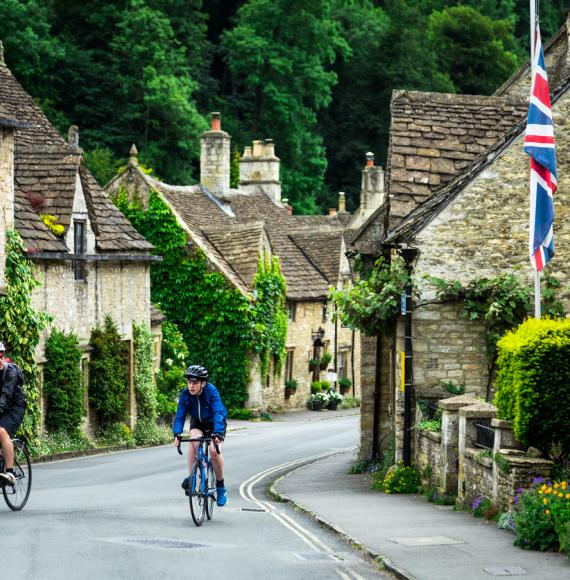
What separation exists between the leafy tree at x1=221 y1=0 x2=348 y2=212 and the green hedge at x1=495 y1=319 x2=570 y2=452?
6587 cm

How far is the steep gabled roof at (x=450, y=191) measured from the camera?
75.4 feet

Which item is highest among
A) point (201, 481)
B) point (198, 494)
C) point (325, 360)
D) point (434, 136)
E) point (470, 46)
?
point (470, 46)

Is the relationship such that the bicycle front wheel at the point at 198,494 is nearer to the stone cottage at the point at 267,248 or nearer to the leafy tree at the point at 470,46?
the stone cottage at the point at 267,248

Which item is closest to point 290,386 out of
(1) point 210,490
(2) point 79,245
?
(2) point 79,245

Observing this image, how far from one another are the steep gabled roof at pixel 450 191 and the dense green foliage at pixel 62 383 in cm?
1207

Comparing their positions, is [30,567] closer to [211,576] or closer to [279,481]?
[211,576]

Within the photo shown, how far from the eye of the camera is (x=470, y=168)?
24.7 metres

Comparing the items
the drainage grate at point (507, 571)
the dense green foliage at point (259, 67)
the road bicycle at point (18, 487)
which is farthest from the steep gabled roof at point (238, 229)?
the drainage grate at point (507, 571)

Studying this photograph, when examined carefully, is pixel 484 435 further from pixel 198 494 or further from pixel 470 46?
pixel 470 46

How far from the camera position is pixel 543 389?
16359 mm

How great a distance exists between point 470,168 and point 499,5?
259 ft

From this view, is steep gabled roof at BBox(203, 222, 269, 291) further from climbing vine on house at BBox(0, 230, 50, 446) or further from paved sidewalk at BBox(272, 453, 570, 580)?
paved sidewalk at BBox(272, 453, 570, 580)

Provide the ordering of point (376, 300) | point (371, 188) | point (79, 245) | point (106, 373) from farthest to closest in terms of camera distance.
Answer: point (371, 188) < point (106, 373) < point (79, 245) < point (376, 300)

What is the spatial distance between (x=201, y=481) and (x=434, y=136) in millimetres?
11349
